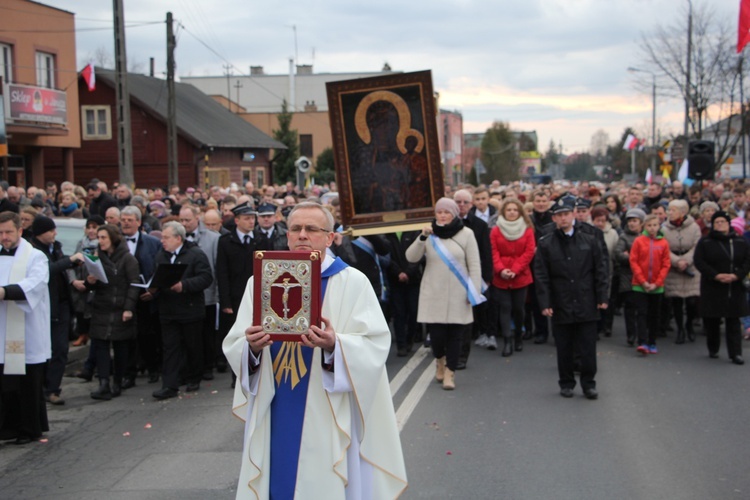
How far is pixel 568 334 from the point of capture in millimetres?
9289

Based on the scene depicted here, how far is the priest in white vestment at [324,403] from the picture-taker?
4.18 metres

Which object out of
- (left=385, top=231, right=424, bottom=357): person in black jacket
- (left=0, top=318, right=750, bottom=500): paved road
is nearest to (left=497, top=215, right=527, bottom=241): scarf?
(left=385, top=231, right=424, bottom=357): person in black jacket

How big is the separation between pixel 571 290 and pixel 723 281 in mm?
3051

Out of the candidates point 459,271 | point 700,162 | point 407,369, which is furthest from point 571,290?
point 700,162

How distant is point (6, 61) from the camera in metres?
29.1

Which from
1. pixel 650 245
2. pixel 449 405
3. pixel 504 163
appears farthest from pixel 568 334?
pixel 504 163

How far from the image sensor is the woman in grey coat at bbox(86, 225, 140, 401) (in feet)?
31.4

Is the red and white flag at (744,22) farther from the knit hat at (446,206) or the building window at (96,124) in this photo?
the building window at (96,124)

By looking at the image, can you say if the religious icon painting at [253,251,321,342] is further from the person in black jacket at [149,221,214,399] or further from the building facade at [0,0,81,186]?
the building facade at [0,0,81,186]

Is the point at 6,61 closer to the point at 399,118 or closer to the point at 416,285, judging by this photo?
the point at 416,285

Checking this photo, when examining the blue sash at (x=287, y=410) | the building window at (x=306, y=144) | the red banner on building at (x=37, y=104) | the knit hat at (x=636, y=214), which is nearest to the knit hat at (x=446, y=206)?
the knit hat at (x=636, y=214)

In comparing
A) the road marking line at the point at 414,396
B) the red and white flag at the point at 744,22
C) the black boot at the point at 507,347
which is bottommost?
the road marking line at the point at 414,396

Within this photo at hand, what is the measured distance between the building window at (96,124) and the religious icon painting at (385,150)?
108ft

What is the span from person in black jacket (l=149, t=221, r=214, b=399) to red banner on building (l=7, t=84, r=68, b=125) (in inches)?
809
